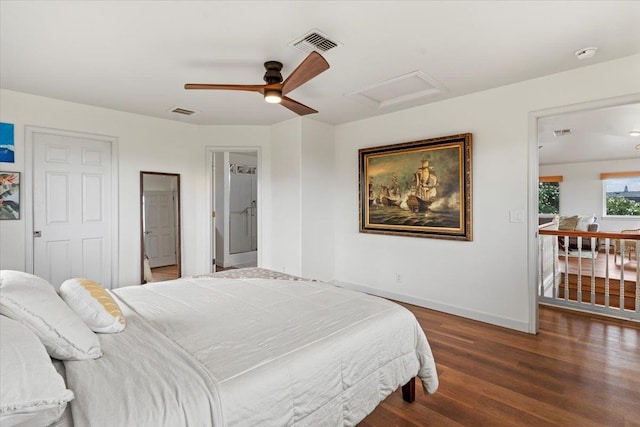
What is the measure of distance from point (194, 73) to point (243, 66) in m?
0.49

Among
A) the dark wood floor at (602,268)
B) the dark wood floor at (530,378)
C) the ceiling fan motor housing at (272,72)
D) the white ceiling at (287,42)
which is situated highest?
the white ceiling at (287,42)

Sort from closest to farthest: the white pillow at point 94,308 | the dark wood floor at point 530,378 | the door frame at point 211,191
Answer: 1. the white pillow at point 94,308
2. the dark wood floor at point 530,378
3. the door frame at point 211,191

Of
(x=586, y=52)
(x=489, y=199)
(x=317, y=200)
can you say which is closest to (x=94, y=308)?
(x=317, y=200)

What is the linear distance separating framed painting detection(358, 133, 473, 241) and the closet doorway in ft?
8.50

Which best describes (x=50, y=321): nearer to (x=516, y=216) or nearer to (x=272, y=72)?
(x=272, y=72)

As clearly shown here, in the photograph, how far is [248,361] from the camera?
128 centimetres

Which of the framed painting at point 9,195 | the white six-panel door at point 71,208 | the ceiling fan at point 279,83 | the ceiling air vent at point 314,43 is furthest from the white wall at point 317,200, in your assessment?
the framed painting at point 9,195

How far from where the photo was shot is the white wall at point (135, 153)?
337 centimetres

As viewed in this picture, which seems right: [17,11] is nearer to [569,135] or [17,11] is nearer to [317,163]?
[317,163]

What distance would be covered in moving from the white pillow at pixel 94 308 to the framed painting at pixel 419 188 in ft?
10.5

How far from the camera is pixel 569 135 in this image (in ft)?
18.2

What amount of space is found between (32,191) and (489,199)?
190 inches

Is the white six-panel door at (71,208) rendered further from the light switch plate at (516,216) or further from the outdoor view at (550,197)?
the outdoor view at (550,197)

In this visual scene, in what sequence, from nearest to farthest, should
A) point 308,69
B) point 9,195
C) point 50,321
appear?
point 50,321 → point 308,69 → point 9,195
